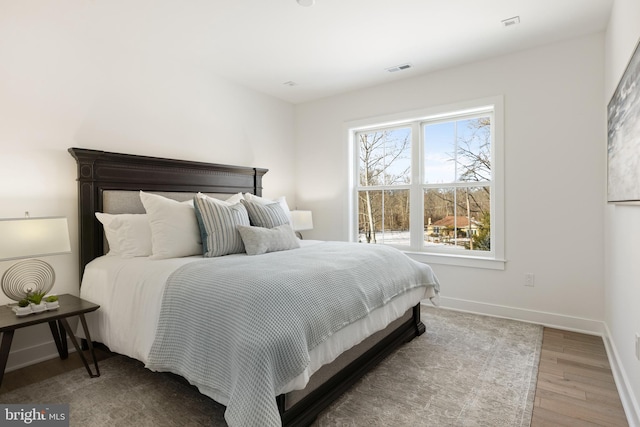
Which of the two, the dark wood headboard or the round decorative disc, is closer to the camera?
the round decorative disc

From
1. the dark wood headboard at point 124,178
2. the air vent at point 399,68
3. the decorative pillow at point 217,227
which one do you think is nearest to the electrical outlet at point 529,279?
the air vent at point 399,68

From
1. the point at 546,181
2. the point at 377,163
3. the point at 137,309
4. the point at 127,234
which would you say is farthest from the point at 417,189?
the point at 137,309

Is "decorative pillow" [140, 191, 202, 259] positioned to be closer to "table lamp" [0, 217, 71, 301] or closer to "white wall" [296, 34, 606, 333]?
"table lamp" [0, 217, 71, 301]

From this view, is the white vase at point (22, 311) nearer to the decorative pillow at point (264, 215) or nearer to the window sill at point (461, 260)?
the decorative pillow at point (264, 215)

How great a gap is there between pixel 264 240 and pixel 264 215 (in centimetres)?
39

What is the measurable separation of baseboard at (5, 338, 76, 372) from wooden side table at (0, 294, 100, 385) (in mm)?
90

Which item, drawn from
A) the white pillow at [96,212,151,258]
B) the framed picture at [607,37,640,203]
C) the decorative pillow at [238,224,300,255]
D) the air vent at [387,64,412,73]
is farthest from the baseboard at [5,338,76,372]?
the air vent at [387,64,412,73]

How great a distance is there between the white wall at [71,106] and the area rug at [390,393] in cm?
80

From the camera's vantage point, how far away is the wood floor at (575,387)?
6.07ft

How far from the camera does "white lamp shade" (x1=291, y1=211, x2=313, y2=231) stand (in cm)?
423

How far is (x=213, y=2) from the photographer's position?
2.51 m

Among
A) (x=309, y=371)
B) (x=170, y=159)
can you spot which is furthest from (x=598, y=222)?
(x=170, y=159)

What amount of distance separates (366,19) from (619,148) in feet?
6.44

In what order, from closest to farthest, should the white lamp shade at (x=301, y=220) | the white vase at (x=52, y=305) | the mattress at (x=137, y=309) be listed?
the mattress at (x=137, y=309)
the white vase at (x=52, y=305)
the white lamp shade at (x=301, y=220)
